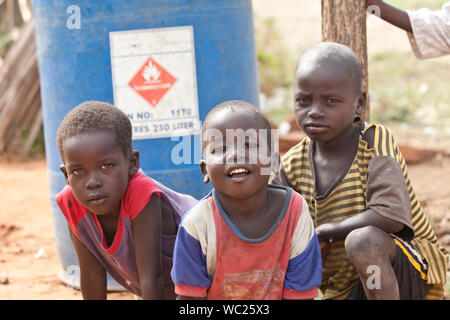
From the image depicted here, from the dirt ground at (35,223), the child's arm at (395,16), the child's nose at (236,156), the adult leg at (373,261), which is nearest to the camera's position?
the child's nose at (236,156)

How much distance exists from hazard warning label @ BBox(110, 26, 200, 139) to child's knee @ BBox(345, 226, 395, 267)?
3.90 ft

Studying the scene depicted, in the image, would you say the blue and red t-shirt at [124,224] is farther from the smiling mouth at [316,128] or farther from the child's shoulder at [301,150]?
the smiling mouth at [316,128]

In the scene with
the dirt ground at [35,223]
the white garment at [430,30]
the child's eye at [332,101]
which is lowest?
the dirt ground at [35,223]

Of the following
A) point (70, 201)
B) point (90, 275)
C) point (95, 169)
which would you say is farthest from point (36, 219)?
point (95, 169)

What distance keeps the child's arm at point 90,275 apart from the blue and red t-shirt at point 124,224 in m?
0.03

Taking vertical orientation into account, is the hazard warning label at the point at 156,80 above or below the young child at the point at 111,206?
above

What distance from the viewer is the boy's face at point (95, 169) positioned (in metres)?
2.06

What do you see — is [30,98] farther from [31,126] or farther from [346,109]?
[346,109]

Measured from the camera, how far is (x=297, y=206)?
203cm

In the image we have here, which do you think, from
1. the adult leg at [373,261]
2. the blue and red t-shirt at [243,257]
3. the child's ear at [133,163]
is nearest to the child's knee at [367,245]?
the adult leg at [373,261]

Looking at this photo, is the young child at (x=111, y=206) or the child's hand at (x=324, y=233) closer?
the young child at (x=111, y=206)

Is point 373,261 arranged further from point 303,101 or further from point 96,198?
point 96,198

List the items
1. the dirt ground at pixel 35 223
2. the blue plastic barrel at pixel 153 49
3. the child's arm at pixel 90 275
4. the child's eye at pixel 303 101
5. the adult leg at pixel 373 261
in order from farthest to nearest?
the dirt ground at pixel 35 223, the blue plastic barrel at pixel 153 49, the child's arm at pixel 90 275, the child's eye at pixel 303 101, the adult leg at pixel 373 261
